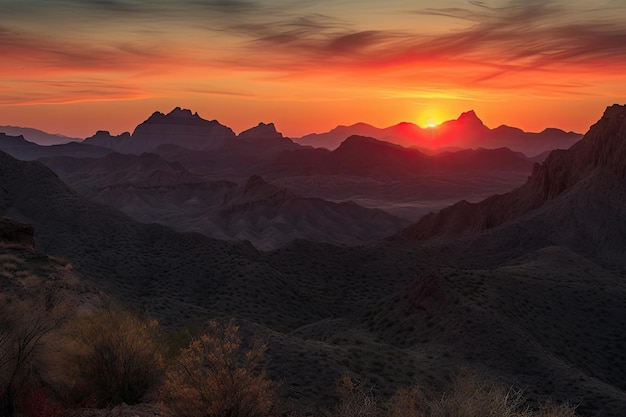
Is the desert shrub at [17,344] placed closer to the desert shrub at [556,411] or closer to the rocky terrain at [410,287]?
the rocky terrain at [410,287]

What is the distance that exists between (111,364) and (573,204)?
84159mm

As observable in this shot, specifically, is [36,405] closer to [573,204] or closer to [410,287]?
[410,287]

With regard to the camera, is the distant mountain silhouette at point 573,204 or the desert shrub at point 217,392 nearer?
the desert shrub at point 217,392

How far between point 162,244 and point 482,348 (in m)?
41.9

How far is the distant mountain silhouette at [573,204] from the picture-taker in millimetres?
81312

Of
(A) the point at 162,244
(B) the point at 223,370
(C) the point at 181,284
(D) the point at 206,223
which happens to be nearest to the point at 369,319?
(C) the point at 181,284

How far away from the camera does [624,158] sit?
3556 inches

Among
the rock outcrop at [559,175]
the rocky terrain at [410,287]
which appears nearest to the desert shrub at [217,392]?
the rocky terrain at [410,287]

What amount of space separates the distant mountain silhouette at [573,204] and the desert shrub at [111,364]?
73.5 m

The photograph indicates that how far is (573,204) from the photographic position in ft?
286

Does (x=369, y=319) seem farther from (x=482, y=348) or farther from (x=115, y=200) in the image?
(x=115, y=200)

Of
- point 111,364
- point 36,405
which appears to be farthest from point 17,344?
point 111,364

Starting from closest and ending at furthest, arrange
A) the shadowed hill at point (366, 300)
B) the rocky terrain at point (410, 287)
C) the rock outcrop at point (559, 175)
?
1. the shadowed hill at point (366, 300)
2. the rocky terrain at point (410, 287)
3. the rock outcrop at point (559, 175)

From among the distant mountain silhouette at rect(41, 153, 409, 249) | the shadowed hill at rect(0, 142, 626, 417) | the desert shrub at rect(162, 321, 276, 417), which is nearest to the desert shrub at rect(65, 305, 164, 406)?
the desert shrub at rect(162, 321, 276, 417)
